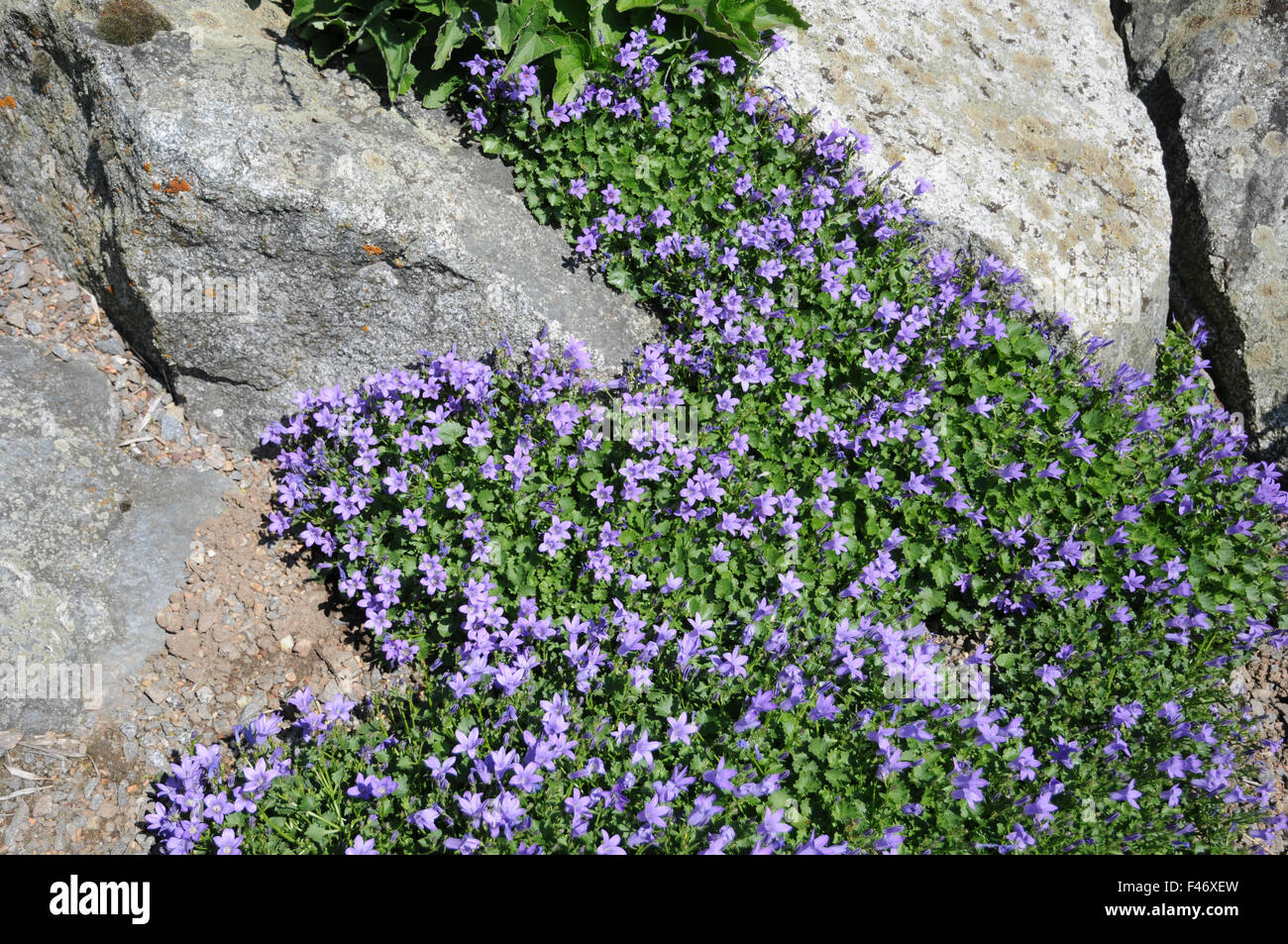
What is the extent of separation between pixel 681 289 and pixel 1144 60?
178 inches

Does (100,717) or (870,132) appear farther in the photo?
(870,132)

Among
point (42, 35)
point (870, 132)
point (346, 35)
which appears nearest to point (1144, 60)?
point (870, 132)

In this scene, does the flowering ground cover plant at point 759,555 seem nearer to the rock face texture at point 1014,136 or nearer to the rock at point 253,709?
the rock at point 253,709

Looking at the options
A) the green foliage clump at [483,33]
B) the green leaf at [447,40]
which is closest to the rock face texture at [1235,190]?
the green foliage clump at [483,33]

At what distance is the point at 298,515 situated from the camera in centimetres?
455

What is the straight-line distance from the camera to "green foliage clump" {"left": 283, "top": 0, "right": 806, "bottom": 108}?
4.86 m

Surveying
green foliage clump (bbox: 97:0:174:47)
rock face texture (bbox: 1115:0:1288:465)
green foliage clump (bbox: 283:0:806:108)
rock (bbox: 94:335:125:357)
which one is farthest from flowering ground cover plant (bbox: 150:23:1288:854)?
green foliage clump (bbox: 97:0:174:47)

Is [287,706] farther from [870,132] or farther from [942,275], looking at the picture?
[870,132]

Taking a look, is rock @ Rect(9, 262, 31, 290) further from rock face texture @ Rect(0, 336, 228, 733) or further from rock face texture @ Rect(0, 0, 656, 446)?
rock face texture @ Rect(0, 336, 228, 733)

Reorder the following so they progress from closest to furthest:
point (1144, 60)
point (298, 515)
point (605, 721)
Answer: point (605, 721), point (298, 515), point (1144, 60)

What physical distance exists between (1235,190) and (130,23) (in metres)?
7.22

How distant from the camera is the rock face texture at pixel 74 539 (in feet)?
13.4

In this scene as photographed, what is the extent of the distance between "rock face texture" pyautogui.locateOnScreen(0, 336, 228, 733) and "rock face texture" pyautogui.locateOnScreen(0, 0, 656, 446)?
19.4 inches

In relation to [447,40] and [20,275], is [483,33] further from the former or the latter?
[20,275]
